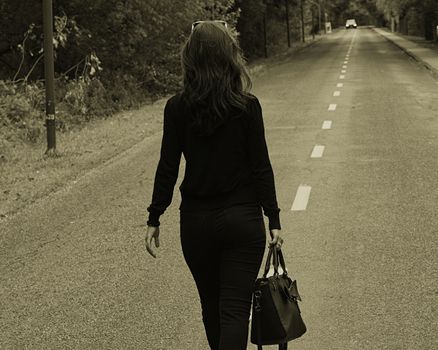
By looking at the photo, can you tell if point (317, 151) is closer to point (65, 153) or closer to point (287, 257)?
point (65, 153)

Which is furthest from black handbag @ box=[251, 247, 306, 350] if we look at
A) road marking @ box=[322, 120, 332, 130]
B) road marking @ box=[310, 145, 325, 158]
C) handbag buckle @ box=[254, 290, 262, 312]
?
road marking @ box=[322, 120, 332, 130]

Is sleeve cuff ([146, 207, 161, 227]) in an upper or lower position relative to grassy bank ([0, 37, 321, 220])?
upper

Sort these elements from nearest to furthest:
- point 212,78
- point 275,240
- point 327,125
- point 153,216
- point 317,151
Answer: point 212,78, point 275,240, point 153,216, point 317,151, point 327,125

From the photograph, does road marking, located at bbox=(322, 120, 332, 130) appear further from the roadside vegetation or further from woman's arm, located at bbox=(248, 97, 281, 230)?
woman's arm, located at bbox=(248, 97, 281, 230)

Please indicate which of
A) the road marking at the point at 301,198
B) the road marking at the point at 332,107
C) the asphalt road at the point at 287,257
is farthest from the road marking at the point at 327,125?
the road marking at the point at 301,198

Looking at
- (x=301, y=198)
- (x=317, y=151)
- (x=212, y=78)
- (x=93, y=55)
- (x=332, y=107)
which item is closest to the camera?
(x=212, y=78)

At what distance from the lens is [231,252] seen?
3328 mm

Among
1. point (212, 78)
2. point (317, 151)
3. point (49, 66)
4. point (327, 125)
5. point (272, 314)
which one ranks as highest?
point (49, 66)

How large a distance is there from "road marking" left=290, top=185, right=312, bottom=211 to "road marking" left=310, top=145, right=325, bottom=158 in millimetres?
2325

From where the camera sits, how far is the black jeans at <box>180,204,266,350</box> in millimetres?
3299

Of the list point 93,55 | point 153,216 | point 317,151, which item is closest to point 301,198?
point 317,151

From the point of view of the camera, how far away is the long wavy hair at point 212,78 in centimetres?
325

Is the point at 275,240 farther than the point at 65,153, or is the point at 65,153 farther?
the point at 65,153

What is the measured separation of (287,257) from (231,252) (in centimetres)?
325
